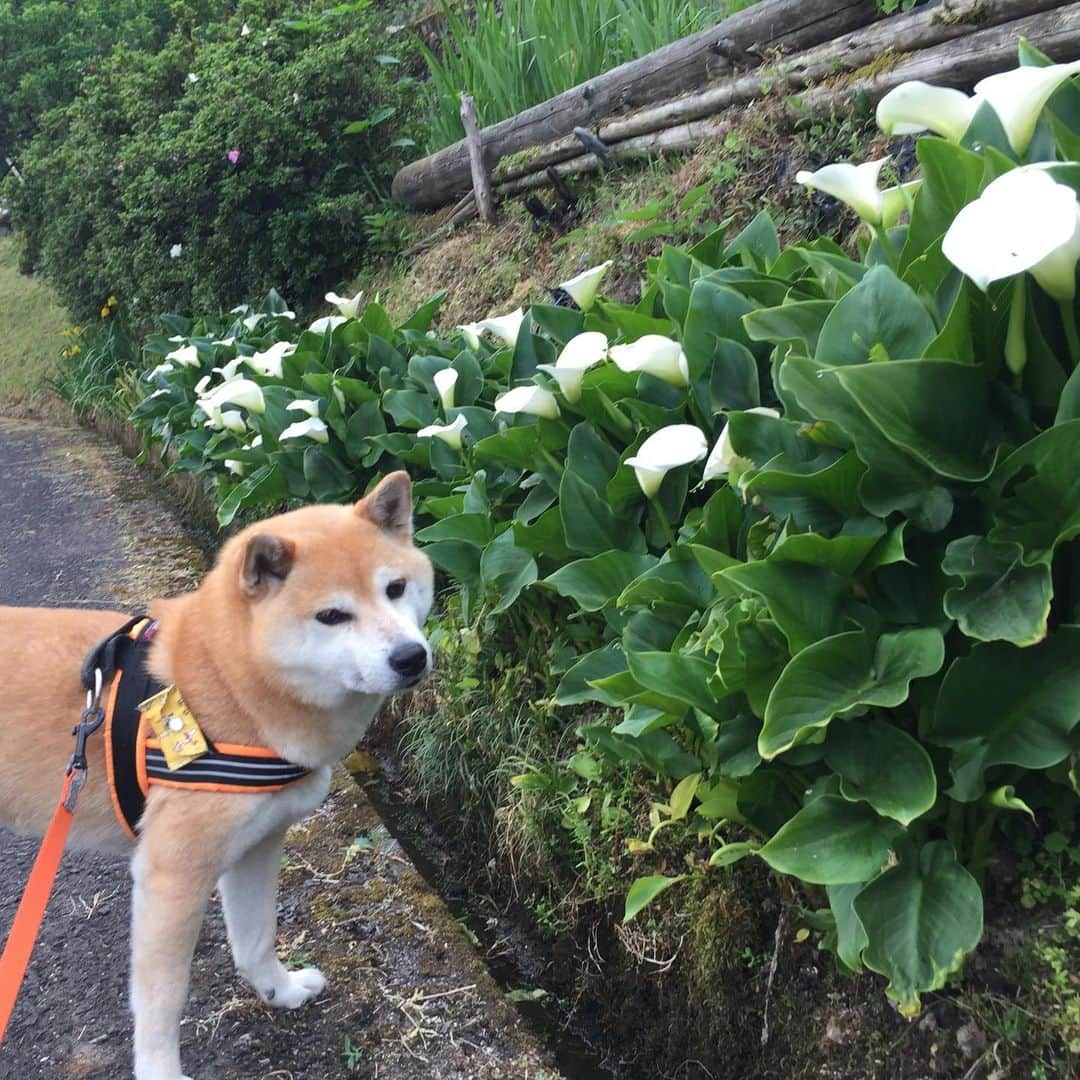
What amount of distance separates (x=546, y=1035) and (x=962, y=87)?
12.2 feet

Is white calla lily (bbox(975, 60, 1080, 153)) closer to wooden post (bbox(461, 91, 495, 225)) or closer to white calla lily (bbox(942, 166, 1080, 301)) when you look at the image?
white calla lily (bbox(942, 166, 1080, 301))

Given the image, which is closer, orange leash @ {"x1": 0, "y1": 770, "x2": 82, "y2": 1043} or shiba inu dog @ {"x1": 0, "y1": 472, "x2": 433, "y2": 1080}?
orange leash @ {"x1": 0, "y1": 770, "x2": 82, "y2": 1043}

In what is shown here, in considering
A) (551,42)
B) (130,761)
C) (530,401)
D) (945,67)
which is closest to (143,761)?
(130,761)

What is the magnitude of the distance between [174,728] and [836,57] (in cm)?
399

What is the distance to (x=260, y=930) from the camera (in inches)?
97.0

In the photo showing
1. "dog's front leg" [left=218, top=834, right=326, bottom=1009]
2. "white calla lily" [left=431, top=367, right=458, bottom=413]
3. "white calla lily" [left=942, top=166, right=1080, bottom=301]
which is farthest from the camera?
"white calla lily" [left=431, top=367, right=458, bottom=413]

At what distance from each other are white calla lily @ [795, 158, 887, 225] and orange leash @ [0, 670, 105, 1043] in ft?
6.72

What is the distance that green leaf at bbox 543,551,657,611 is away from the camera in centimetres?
255

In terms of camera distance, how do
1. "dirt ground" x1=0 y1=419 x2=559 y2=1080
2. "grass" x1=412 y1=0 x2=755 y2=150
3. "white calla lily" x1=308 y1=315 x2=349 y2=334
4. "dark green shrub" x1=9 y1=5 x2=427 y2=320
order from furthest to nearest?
"dark green shrub" x1=9 y1=5 x2=427 y2=320, "grass" x1=412 y1=0 x2=755 y2=150, "white calla lily" x1=308 y1=315 x2=349 y2=334, "dirt ground" x1=0 y1=419 x2=559 y2=1080

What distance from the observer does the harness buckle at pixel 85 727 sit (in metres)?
2.21

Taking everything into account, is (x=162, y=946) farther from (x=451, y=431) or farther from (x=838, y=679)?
(x=451, y=431)

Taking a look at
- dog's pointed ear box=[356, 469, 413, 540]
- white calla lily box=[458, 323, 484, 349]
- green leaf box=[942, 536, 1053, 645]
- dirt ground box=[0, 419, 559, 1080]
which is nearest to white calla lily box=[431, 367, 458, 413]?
white calla lily box=[458, 323, 484, 349]

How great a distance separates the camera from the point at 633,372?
114 inches

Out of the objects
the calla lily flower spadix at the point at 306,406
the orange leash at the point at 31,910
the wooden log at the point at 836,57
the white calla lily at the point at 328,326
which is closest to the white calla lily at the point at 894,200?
the wooden log at the point at 836,57
